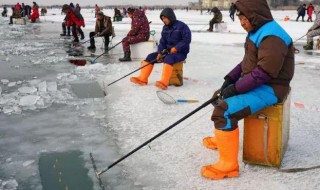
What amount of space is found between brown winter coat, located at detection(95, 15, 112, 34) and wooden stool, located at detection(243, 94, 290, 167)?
9482 mm

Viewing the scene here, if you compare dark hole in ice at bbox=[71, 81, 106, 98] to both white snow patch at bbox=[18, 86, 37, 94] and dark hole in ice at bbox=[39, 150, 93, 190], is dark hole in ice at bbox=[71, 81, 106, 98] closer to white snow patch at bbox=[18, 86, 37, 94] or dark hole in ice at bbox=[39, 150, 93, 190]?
white snow patch at bbox=[18, 86, 37, 94]

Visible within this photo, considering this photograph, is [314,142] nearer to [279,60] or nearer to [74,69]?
[279,60]

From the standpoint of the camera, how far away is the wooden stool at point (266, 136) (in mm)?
3141

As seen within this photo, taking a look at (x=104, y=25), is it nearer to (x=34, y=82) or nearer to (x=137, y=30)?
(x=137, y=30)

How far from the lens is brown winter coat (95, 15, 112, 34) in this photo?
A: 39.7ft

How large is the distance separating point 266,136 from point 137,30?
268 inches

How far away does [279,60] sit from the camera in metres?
2.86

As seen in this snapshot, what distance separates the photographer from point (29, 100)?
19.1 feet

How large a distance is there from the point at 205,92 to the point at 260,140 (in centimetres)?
319

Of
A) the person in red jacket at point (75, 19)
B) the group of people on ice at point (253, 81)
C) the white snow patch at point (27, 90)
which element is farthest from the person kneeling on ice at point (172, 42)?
the person in red jacket at point (75, 19)

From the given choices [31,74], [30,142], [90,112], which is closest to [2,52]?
[31,74]

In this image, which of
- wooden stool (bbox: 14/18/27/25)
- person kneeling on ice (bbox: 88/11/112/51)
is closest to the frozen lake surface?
person kneeling on ice (bbox: 88/11/112/51)

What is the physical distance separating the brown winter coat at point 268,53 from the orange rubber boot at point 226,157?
54 cm

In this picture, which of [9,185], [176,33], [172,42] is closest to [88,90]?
[172,42]
